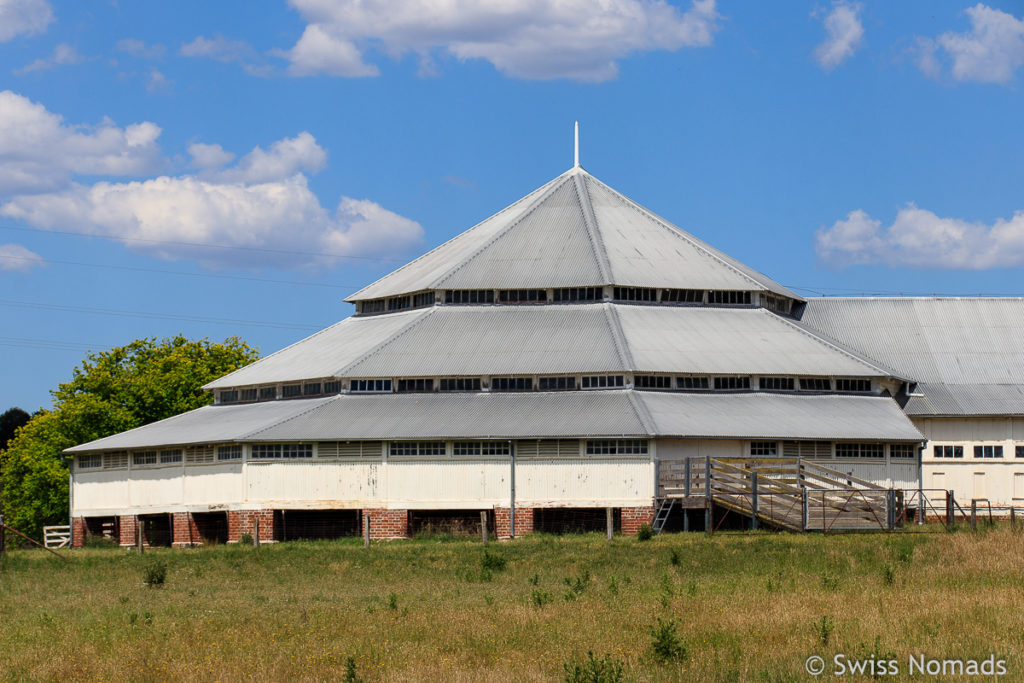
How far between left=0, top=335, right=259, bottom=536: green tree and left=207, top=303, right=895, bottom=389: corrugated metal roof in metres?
21.0

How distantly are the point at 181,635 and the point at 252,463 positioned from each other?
30409 millimetres

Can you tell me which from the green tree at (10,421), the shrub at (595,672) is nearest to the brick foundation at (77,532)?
the shrub at (595,672)

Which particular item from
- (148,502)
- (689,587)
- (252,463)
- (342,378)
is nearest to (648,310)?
Answer: (342,378)

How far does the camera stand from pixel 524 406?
61.1 metres

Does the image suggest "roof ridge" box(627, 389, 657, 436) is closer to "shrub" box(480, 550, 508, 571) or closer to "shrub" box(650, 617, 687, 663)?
"shrub" box(480, 550, 508, 571)

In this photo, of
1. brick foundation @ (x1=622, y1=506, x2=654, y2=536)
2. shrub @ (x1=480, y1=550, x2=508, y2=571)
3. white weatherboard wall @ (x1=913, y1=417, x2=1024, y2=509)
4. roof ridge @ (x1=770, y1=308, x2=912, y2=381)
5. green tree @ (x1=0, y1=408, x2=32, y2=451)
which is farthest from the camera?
green tree @ (x1=0, y1=408, x2=32, y2=451)

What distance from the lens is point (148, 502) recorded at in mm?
64250

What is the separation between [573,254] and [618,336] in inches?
306

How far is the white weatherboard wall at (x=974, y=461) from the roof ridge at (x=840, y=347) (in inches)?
125

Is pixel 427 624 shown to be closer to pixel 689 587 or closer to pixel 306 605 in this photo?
pixel 306 605

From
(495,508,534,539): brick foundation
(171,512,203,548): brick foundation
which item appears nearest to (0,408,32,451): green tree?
(171,512,203,548): brick foundation

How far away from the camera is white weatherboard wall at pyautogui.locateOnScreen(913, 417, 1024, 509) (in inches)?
2648

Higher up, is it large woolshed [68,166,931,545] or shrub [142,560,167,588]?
large woolshed [68,166,931,545]

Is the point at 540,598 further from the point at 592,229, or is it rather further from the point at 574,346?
the point at 592,229
